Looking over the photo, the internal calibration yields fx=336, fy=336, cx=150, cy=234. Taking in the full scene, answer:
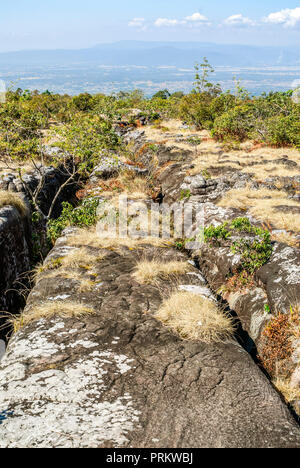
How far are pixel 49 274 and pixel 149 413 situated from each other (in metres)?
5.01

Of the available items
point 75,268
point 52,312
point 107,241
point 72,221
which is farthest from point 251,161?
point 52,312

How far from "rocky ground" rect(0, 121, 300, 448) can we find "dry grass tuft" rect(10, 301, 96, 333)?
0.07ft

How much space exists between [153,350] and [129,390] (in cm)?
101

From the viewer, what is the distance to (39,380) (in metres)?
4.55

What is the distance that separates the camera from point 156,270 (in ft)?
27.4

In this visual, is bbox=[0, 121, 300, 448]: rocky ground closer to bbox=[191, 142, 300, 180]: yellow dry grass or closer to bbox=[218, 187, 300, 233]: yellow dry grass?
bbox=[218, 187, 300, 233]: yellow dry grass

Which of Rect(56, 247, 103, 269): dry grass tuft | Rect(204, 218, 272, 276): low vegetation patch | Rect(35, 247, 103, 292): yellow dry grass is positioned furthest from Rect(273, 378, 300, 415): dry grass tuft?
Rect(56, 247, 103, 269): dry grass tuft

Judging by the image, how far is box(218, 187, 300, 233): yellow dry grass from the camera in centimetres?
1127

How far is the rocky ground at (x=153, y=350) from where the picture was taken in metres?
3.77

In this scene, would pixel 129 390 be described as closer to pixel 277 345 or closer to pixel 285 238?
pixel 277 345

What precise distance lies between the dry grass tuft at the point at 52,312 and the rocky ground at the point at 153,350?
0.07 feet

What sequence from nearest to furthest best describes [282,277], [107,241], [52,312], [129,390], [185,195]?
[129,390] < [52,312] < [282,277] < [107,241] < [185,195]
